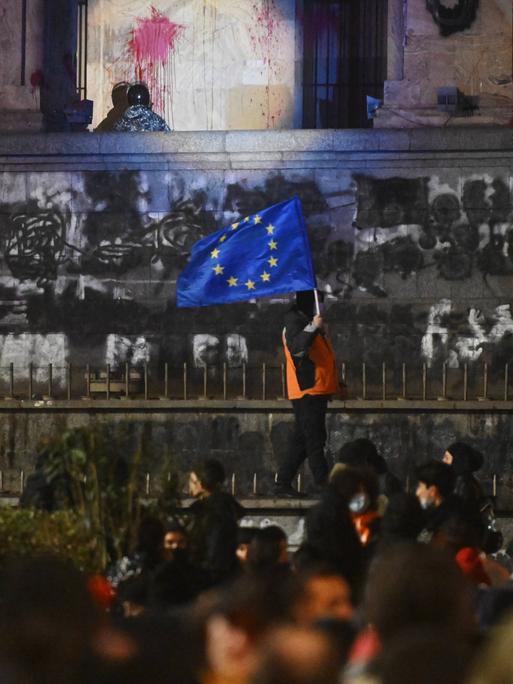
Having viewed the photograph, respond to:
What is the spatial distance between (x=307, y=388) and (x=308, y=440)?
0.45 meters

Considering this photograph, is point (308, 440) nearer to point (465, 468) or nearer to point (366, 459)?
point (465, 468)

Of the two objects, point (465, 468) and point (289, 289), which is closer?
point (465, 468)

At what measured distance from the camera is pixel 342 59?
26297 mm

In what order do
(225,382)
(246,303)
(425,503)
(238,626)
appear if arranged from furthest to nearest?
(246,303), (225,382), (425,503), (238,626)

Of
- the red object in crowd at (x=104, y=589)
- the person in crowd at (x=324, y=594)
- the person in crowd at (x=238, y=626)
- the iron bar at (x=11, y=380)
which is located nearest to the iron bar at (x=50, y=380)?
the iron bar at (x=11, y=380)

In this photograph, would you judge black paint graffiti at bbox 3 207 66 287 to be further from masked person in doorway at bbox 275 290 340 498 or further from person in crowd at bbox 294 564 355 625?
person in crowd at bbox 294 564 355 625

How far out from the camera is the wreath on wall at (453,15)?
846 inches

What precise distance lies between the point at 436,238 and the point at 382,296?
820 mm

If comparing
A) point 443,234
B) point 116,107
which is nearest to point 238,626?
point 443,234

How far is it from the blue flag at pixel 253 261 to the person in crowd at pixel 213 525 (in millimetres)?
4644

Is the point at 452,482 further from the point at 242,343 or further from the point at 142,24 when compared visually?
the point at 142,24

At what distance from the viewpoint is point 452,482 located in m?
11.6

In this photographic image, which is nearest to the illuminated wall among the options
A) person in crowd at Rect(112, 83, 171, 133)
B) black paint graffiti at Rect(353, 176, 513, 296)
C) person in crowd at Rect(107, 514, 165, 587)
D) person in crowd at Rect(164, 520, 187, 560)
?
person in crowd at Rect(112, 83, 171, 133)

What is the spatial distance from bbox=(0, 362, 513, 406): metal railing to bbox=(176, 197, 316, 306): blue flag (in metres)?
2.35
